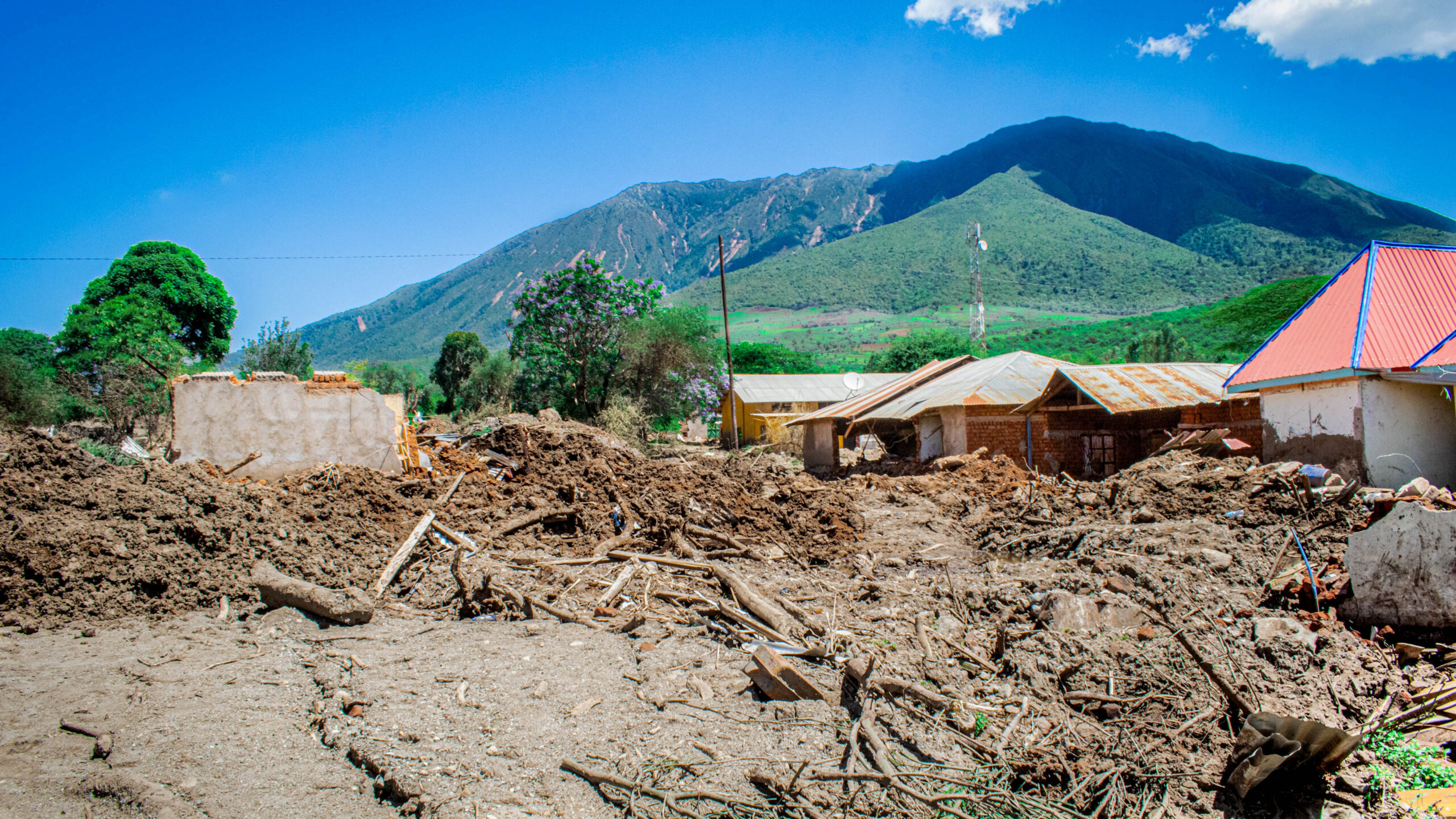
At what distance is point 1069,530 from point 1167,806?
5833 millimetres

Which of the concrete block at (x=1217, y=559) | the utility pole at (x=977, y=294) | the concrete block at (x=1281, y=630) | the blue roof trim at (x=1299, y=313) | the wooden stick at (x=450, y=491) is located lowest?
the concrete block at (x=1281, y=630)

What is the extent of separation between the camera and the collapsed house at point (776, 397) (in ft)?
125

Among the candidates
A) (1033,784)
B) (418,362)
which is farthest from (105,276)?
(418,362)

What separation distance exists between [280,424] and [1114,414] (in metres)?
16.6

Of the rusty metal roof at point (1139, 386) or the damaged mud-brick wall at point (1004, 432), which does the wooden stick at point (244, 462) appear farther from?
the rusty metal roof at point (1139, 386)

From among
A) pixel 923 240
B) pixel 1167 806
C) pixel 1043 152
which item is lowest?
pixel 1167 806

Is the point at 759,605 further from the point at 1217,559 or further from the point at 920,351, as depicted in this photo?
the point at 920,351

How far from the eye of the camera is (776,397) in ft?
127

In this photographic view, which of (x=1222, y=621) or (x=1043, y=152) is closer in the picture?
(x=1222, y=621)

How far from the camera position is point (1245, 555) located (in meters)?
7.48

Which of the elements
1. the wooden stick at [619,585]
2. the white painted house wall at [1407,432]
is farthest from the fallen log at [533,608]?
the white painted house wall at [1407,432]

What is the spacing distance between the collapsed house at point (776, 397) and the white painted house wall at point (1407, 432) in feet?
88.1

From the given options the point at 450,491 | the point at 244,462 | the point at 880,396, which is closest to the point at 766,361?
the point at 880,396

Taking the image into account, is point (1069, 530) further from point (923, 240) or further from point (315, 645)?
point (923, 240)
